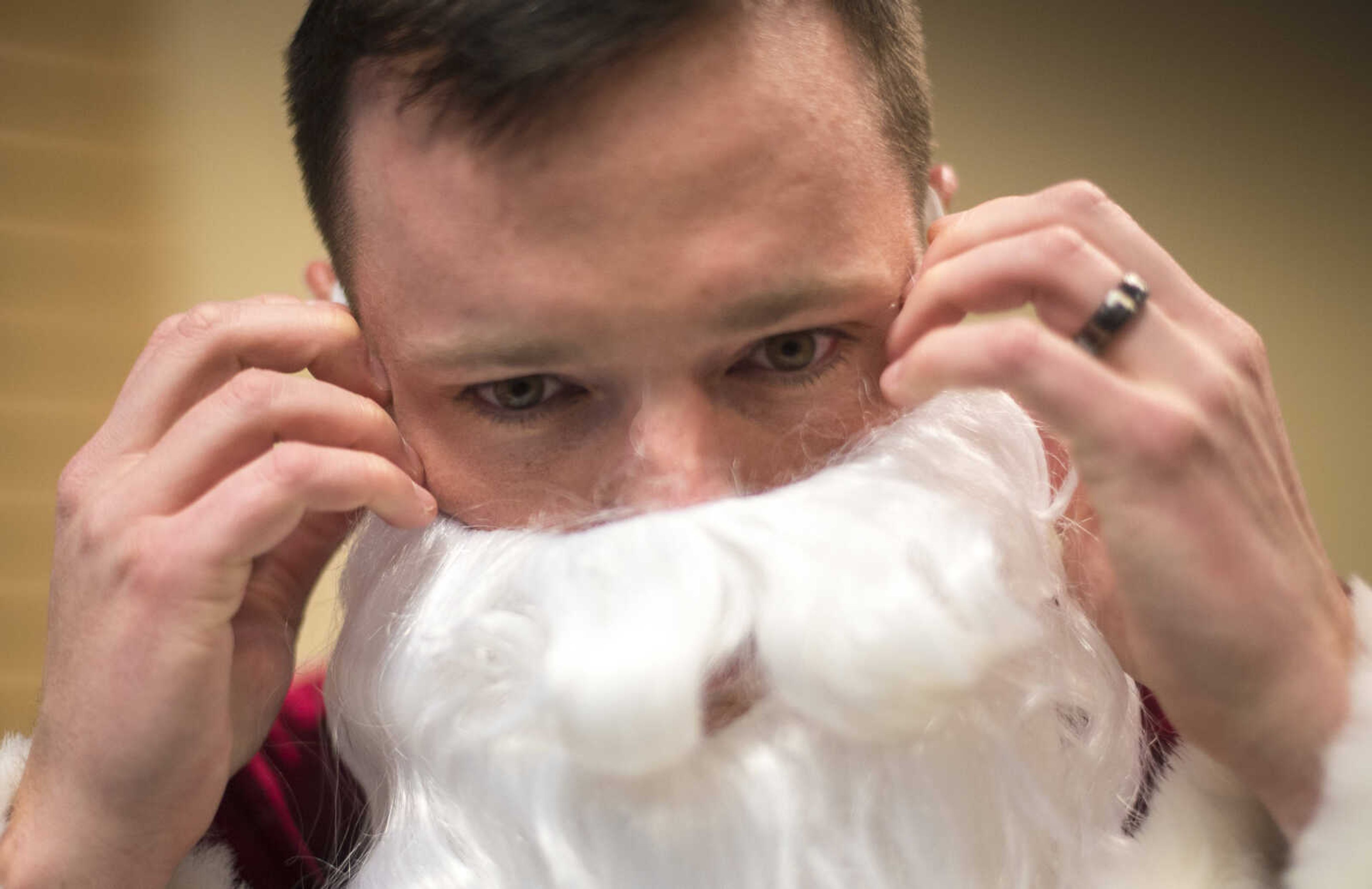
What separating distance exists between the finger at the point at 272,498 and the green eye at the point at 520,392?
0.11 meters

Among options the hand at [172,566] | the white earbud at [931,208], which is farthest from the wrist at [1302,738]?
the hand at [172,566]

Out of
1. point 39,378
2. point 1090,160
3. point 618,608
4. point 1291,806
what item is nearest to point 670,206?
point 618,608

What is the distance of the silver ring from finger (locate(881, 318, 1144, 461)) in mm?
17

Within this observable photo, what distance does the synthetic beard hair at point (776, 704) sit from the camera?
0.62m

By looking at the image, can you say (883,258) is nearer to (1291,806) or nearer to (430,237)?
(430,237)

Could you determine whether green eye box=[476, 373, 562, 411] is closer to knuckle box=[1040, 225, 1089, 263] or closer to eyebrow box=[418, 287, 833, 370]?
eyebrow box=[418, 287, 833, 370]

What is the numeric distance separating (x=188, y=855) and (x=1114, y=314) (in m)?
0.78

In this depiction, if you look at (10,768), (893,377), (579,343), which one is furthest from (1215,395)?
(10,768)

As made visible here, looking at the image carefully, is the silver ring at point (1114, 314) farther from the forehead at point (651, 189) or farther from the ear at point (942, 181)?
the ear at point (942, 181)

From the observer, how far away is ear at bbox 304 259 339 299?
39.9 inches

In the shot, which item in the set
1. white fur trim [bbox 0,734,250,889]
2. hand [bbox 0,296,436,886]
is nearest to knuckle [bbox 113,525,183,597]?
hand [bbox 0,296,436,886]

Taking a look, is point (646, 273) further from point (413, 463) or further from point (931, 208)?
point (931, 208)

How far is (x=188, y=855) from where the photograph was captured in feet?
2.73

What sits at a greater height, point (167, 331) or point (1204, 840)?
point (167, 331)
